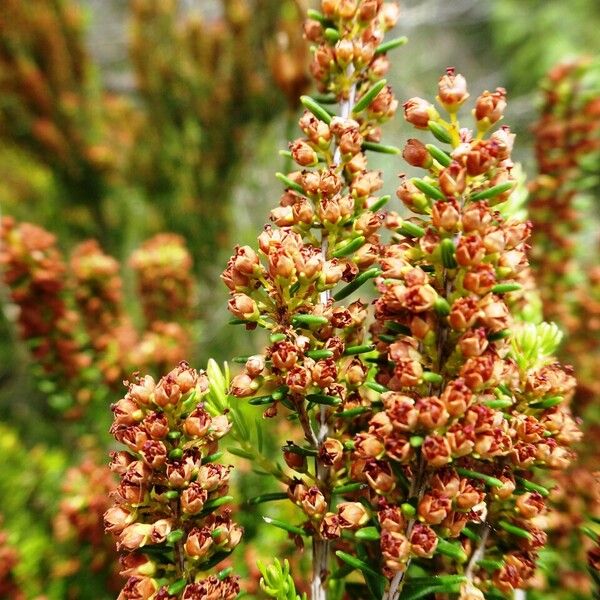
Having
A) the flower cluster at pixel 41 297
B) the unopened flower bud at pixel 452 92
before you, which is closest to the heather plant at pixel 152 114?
the flower cluster at pixel 41 297

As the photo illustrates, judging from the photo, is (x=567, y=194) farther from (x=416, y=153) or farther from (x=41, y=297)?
(x=41, y=297)

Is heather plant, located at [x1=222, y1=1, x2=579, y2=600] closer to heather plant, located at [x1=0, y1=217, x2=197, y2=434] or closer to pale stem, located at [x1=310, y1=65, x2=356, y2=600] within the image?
pale stem, located at [x1=310, y1=65, x2=356, y2=600]

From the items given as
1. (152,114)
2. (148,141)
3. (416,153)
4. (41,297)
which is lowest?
(41,297)

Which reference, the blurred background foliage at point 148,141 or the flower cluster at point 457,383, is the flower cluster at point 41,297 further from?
the flower cluster at point 457,383

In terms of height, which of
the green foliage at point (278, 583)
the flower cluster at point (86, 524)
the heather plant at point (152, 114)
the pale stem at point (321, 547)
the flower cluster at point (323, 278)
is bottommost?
the flower cluster at point (86, 524)

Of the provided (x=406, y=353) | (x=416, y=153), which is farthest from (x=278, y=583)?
(x=416, y=153)

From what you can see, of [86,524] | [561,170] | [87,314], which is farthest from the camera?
[87,314]

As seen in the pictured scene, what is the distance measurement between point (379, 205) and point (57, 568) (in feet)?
3.26

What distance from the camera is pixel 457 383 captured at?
0.45 meters

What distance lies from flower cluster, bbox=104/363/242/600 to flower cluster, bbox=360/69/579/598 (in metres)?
0.15

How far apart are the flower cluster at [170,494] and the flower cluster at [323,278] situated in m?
0.06

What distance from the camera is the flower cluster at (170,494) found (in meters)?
0.51

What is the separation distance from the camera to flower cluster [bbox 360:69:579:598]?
459 millimetres

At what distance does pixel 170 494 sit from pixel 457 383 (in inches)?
10.7
